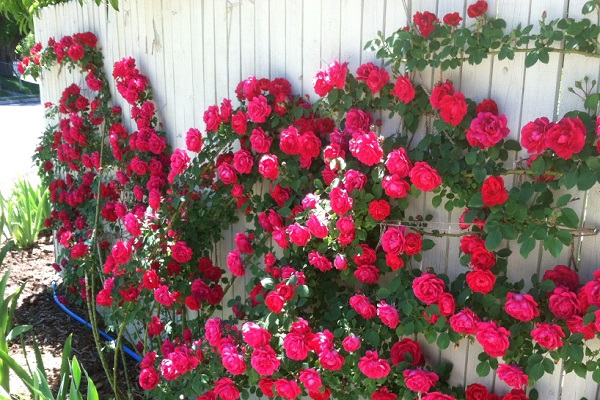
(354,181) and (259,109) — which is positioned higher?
(259,109)

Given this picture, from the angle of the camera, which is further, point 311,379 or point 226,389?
point 226,389

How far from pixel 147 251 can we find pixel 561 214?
1858mm

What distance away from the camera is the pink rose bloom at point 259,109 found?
2.27m

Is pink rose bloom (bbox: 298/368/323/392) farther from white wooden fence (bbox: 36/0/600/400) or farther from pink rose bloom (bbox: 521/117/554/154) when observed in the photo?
pink rose bloom (bbox: 521/117/554/154)

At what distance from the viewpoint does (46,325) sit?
3.93 m

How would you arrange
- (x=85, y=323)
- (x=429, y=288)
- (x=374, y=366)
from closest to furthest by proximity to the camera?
(x=429, y=288) → (x=374, y=366) → (x=85, y=323)

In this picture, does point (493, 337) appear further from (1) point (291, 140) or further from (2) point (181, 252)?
(2) point (181, 252)

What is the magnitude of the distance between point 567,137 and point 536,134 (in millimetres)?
85

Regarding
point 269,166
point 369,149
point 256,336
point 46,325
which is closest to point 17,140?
point 46,325

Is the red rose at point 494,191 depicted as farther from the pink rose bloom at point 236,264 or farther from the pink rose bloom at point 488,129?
the pink rose bloom at point 236,264

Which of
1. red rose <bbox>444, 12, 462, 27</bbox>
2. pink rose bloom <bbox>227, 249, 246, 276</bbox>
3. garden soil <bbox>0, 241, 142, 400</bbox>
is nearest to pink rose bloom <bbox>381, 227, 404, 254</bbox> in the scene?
red rose <bbox>444, 12, 462, 27</bbox>

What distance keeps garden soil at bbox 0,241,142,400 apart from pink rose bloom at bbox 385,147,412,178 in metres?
2.11

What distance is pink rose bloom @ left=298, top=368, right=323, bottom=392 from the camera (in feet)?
6.35

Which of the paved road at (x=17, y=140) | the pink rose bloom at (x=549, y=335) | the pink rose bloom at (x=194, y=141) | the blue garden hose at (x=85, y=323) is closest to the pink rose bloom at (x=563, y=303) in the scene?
the pink rose bloom at (x=549, y=335)
